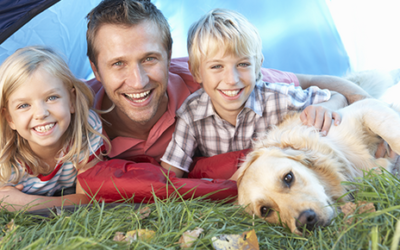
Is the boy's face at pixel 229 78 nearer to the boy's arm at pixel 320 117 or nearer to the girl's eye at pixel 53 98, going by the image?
the boy's arm at pixel 320 117

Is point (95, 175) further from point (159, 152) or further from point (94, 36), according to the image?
point (94, 36)

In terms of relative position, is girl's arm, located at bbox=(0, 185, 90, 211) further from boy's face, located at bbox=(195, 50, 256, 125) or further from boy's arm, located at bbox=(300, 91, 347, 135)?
boy's arm, located at bbox=(300, 91, 347, 135)

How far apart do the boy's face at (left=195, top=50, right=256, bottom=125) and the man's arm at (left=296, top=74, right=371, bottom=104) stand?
1.05 m

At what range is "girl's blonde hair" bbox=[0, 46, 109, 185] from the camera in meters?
Answer: 2.21

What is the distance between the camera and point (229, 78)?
93.7 inches

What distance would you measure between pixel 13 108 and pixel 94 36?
0.83 m

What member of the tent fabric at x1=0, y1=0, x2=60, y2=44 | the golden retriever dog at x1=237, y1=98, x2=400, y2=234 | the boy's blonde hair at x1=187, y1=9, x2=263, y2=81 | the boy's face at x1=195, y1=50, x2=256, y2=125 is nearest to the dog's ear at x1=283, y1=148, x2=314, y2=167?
the golden retriever dog at x1=237, y1=98, x2=400, y2=234

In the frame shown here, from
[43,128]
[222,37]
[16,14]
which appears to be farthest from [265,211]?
[16,14]

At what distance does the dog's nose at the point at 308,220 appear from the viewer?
1.55 metres

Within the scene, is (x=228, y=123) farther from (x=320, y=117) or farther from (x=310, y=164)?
(x=310, y=164)

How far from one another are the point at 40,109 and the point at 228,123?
Answer: 1.45 metres

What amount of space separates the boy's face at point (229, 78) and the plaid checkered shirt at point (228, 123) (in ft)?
0.54

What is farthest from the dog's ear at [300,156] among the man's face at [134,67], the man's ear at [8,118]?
the man's ear at [8,118]

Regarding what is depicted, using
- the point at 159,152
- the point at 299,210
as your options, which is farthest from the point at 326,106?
the point at 159,152
